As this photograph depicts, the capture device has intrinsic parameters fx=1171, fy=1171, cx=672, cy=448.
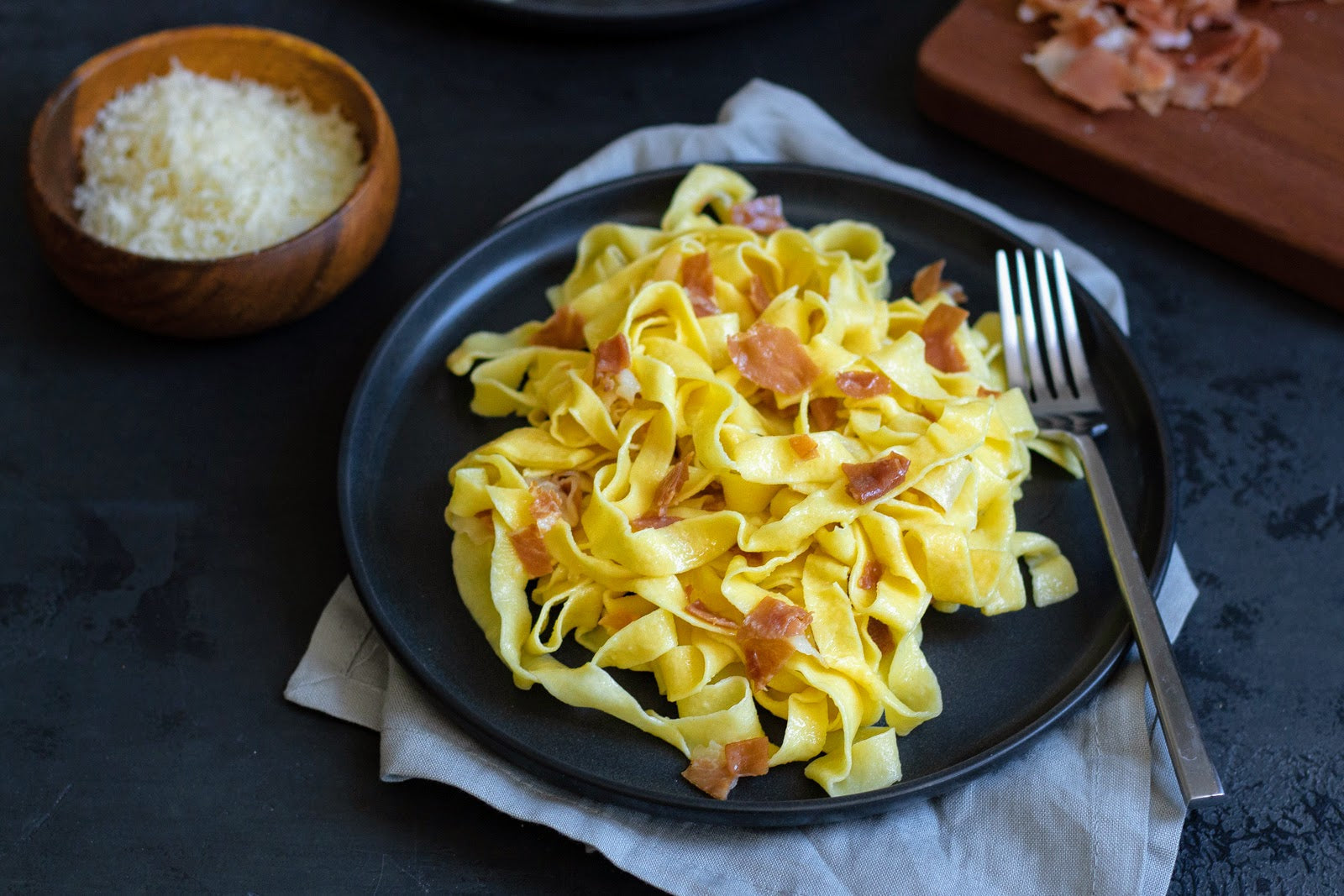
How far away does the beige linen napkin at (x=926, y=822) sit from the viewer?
198 centimetres

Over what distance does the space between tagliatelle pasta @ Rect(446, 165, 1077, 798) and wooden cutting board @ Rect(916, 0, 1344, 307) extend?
0.77m

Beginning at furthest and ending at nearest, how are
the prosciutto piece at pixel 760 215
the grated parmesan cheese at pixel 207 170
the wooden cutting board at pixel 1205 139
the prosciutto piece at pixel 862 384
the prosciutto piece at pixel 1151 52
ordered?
1. the prosciutto piece at pixel 1151 52
2. the wooden cutting board at pixel 1205 139
3. the prosciutto piece at pixel 760 215
4. the grated parmesan cheese at pixel 207 170
5. the prosciutto piece at pixel 862 384

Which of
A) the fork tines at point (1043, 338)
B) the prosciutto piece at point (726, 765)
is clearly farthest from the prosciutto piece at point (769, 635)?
the fork tines at point (1043, 338)

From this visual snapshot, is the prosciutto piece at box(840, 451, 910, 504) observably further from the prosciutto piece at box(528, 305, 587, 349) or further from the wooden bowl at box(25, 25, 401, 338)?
the wooden bowl at box(25, 25, 401, 338)

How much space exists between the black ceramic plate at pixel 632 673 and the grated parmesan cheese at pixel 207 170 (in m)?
0.40

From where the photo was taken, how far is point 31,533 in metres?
2.50

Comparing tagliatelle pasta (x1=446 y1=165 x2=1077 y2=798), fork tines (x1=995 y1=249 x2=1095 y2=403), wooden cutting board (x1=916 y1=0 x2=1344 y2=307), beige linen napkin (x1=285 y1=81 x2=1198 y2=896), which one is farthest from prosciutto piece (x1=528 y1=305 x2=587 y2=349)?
wooden cutting board (x1=916 y1=0 x2=1344 y2=307)

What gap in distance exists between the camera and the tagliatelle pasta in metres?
2.07

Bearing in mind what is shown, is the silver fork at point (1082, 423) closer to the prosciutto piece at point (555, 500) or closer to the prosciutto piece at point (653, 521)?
the prosciutto piece at point (653, 521)

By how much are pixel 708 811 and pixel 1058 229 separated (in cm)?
185

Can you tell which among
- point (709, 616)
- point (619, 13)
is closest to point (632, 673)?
point (709, 616)

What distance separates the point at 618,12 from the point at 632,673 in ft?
6.53

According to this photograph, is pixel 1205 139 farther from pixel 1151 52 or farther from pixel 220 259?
pixel 220 259

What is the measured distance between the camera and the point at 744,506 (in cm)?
228
